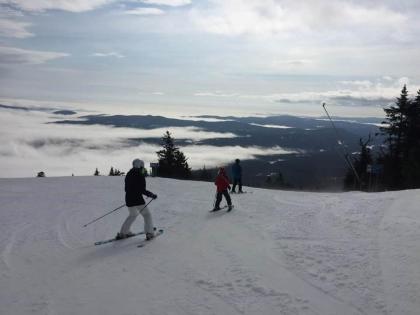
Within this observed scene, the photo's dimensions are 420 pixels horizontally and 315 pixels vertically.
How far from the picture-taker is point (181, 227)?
1317 cm

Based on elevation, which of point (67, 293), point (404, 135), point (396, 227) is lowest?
point (67, 293)

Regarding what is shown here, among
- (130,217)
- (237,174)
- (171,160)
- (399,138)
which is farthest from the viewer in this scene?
(171,160)

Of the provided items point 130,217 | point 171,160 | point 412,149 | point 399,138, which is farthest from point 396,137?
point 130,217

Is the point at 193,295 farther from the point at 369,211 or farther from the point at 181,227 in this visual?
the point at 369,211

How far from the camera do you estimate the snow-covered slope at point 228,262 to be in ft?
23.8

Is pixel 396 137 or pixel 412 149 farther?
pixel 396 137

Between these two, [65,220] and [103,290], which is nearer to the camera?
[103,290]

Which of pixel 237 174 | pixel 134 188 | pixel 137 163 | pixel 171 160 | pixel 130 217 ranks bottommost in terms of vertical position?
pixel 130 217

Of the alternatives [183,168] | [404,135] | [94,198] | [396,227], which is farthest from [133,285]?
[183,168]

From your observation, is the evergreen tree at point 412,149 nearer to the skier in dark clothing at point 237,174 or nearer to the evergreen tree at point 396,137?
the evergreen tree at point 396,137

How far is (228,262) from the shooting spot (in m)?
9.17

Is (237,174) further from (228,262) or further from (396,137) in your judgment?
(396,137)

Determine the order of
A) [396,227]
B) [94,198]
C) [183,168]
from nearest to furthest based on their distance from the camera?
[396,227] → [94,198] → [183,168]

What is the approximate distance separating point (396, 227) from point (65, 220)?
10446 millimetres
